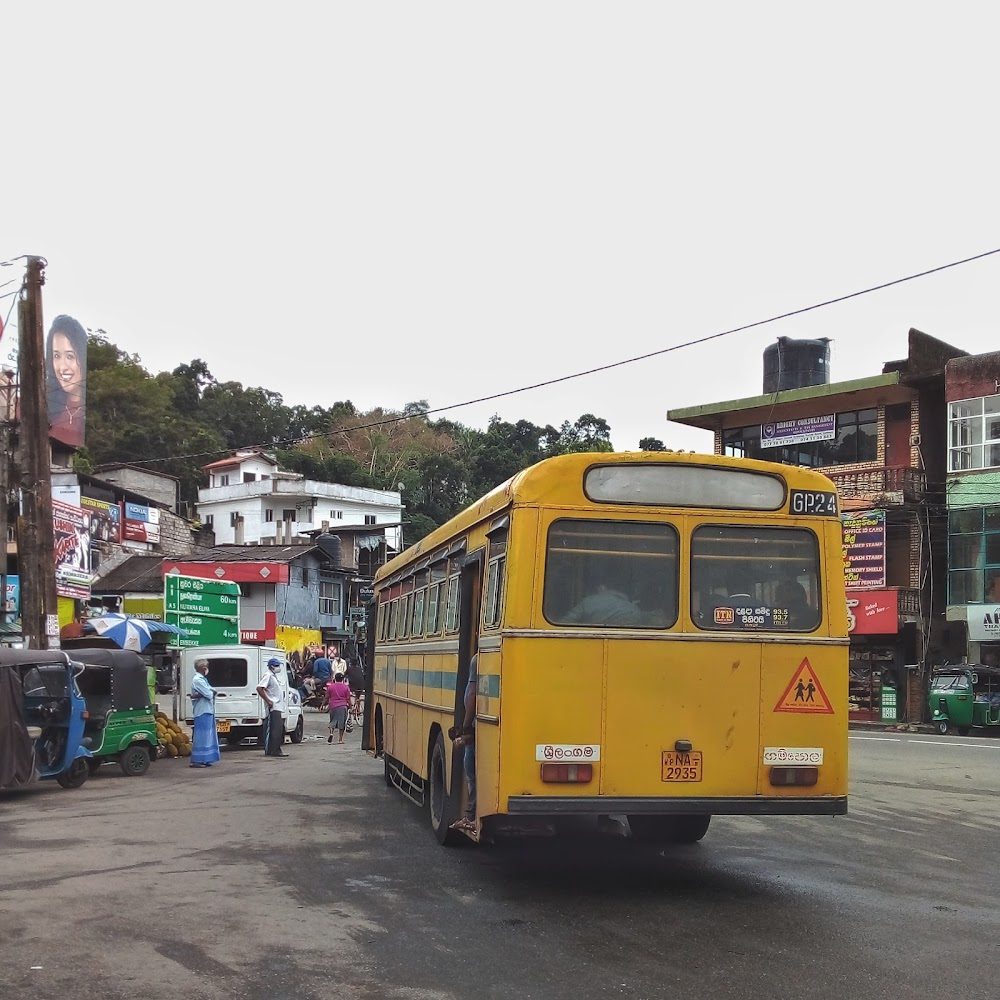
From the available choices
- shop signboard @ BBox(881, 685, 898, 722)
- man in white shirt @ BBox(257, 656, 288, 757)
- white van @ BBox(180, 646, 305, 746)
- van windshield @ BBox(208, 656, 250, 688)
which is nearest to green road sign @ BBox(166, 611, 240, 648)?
white van @ BBox(180, 646, 305, 746)

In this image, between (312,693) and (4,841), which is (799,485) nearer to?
(4,841)

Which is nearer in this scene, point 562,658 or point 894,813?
point 562,658

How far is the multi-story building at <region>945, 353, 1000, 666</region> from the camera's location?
119 ft

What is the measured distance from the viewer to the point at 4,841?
1128 cm

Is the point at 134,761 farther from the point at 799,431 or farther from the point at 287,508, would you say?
the point at 287,508

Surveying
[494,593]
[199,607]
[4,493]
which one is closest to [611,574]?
[494,593]

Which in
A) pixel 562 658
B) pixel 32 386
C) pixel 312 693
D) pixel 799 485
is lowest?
pixel 312 693

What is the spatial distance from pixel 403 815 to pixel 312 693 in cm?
2801

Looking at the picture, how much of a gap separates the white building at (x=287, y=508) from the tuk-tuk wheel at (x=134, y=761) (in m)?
54.2

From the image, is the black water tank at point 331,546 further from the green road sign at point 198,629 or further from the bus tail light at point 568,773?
the bus tail light at point 568,773

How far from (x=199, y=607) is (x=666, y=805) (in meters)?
19.1

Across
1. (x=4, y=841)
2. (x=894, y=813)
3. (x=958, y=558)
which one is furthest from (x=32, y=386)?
(x=958, y=558)

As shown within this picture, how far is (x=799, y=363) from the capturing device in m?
45.9

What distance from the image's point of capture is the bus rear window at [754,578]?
8570mm
